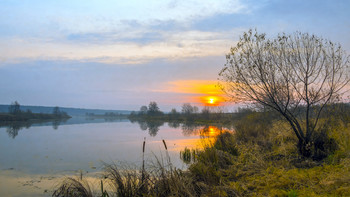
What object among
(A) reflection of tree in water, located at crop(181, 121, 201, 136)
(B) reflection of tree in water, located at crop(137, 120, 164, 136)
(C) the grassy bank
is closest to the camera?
(C) the grassy bank

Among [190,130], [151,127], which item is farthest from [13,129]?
[190,130]

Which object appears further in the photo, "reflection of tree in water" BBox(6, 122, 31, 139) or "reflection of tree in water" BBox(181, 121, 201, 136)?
"reflection of tree in water" BBox(181, 121, 201, 136)

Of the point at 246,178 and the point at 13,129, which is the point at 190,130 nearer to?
the point at 13,129

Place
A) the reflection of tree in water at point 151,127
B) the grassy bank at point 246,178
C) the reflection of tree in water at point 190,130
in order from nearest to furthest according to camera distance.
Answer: the grassy bank at point 246,178
the reflection of tree in water at point 190,130
the reflection of tree in water at point 151,127

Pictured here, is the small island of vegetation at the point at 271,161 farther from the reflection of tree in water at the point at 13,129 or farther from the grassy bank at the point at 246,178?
the reflection of tree in water at the point at 13,129

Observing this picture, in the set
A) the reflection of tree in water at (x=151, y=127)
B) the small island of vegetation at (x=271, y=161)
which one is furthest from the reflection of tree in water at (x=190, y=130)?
the small island of vegetation at (x=271, y=161)

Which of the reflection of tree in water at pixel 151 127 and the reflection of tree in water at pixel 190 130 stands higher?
the reflection of tree in water at pixel 190 130

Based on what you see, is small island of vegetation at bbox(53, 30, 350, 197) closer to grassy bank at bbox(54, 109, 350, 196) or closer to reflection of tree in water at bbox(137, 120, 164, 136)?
grassy bank at bbox(54, 109, 350, 196)

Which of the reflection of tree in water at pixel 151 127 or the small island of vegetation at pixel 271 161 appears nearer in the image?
the small island of vegetation at pixel 271 161

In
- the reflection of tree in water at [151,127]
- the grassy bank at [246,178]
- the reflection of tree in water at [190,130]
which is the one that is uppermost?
the grassy bank at [246,178]

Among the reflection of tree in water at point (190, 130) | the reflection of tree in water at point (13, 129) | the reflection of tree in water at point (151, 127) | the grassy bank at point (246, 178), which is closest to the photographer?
the grassy bank at point (246, 178)

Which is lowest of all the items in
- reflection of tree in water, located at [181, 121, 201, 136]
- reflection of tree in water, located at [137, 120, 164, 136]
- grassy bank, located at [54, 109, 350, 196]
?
reflection of tree in water, located at [137, 120, 164, 136]

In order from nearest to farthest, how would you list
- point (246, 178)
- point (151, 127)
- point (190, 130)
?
point (246, 178), point (190, 130), point (151, 127)

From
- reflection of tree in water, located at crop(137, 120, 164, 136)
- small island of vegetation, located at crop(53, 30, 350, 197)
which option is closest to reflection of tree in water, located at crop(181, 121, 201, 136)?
reflection of tree in water, located at crop(137, 120, 164, 136)
